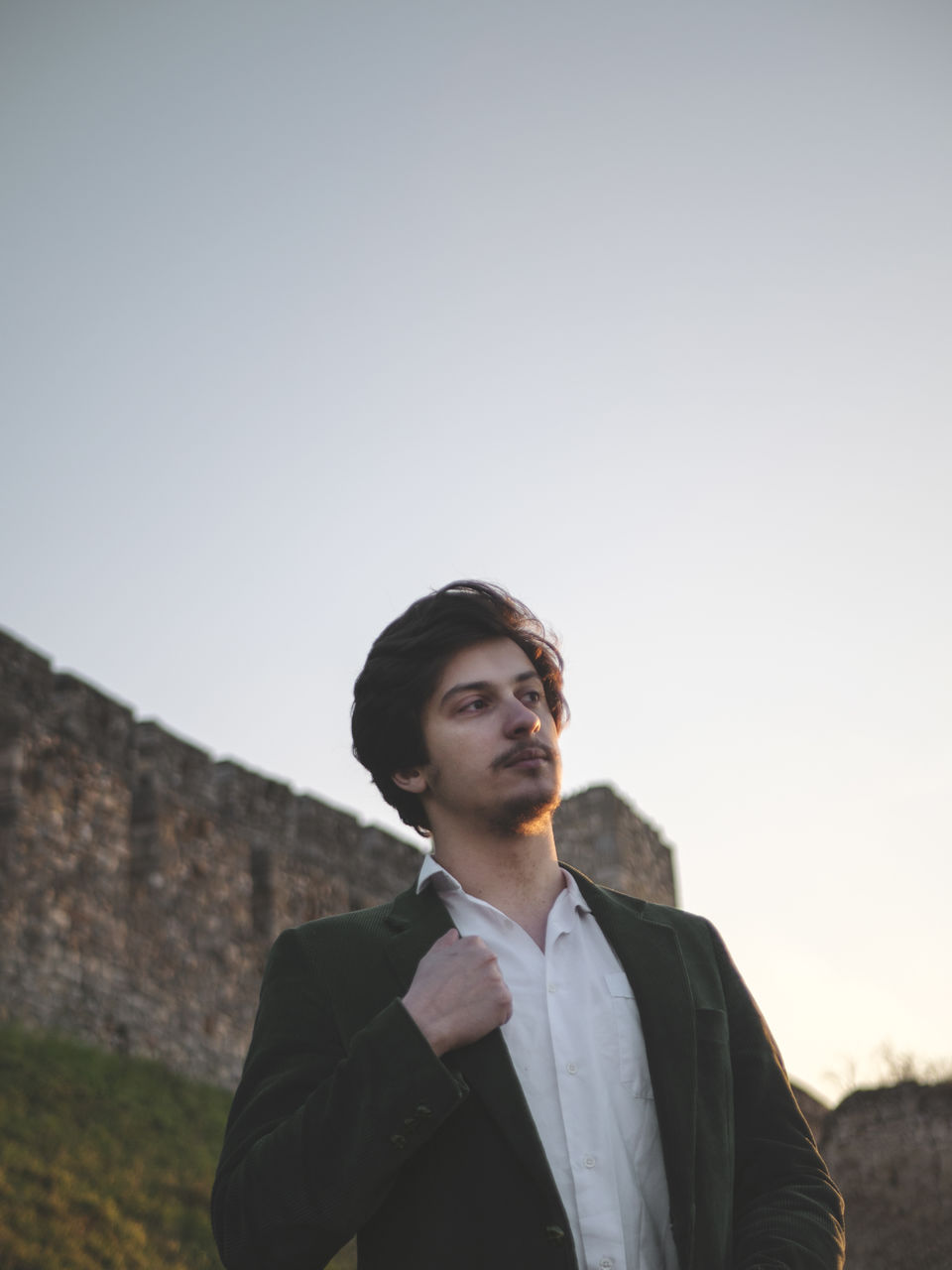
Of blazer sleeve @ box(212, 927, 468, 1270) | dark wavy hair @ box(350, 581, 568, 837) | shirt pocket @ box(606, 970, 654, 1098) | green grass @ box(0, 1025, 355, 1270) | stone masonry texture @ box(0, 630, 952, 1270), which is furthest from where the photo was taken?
stone masonry texture @ box(0, 630, 952, 1270)

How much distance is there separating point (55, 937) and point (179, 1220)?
10.6 ft

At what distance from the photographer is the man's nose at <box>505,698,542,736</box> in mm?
→ 2518

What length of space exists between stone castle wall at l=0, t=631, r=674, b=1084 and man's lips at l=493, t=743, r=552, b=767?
7.96 meters

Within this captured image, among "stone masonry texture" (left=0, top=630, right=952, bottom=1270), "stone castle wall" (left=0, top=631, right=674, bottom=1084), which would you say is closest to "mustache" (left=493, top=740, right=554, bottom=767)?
"stone masonry texture" (left=0, top=630, right=952, bottom=1270)

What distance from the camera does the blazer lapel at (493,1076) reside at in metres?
2.07

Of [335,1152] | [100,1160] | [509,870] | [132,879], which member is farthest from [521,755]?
[132,879]

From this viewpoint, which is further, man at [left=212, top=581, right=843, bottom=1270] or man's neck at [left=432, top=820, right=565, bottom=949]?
man's neck at [left=432, top=820, right=565, bottom=949]

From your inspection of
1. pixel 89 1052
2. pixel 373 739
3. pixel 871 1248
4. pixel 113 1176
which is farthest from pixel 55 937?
pixel 373 739

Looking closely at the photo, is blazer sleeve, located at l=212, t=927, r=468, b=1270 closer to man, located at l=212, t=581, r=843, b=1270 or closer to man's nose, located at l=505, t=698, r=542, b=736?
man, located at l=212, t=581, r=843, b=1270

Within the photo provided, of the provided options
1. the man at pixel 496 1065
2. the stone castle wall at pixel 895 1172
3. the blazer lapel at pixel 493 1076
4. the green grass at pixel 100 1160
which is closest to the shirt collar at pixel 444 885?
the man at pixel 496 1065

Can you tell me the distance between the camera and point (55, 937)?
10227mm

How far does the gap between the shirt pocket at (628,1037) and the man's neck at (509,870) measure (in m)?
0.19

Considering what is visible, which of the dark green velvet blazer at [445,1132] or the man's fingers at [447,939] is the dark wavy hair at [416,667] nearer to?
the dark green velvet blazer at [445,1132]

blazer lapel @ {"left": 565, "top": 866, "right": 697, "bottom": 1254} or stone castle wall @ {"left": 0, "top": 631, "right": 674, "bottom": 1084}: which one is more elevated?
stone castle wall @ {"left": 0, "top": 631, "right": 674, "bottom": 1084}
